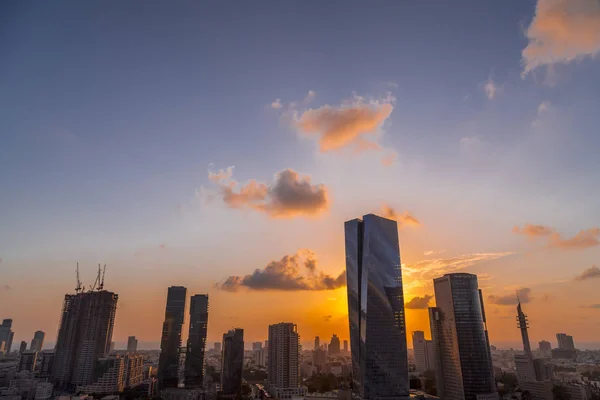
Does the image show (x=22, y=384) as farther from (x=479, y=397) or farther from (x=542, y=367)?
(x=542, y=367)

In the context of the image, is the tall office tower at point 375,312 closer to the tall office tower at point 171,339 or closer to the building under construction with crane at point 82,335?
the tall office tower at point 171,339

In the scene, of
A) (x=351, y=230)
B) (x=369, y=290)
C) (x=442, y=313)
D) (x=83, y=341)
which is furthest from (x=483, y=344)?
(x=83, y=341)

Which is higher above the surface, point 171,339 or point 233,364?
point 171,339

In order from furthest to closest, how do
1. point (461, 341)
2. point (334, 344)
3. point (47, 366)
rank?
point (334, 344) < point (47, 366) < point (461, 341)

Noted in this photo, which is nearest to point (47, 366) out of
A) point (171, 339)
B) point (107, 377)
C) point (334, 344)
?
point (107, 377)

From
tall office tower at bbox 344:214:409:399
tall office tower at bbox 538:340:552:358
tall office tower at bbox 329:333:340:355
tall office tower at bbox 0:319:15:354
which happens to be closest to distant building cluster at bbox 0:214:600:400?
tall office tower at bbox 344:214:409:399

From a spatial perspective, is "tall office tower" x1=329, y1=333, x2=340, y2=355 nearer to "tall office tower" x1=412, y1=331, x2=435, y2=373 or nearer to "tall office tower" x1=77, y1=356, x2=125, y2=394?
"tall office tower" x1=412, y1=331, x2=435, y2=373

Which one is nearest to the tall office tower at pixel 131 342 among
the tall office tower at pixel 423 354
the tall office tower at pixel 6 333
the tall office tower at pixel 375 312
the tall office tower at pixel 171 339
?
the tall office tower at pixel 6 333

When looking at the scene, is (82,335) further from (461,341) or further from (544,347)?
(544,347)
